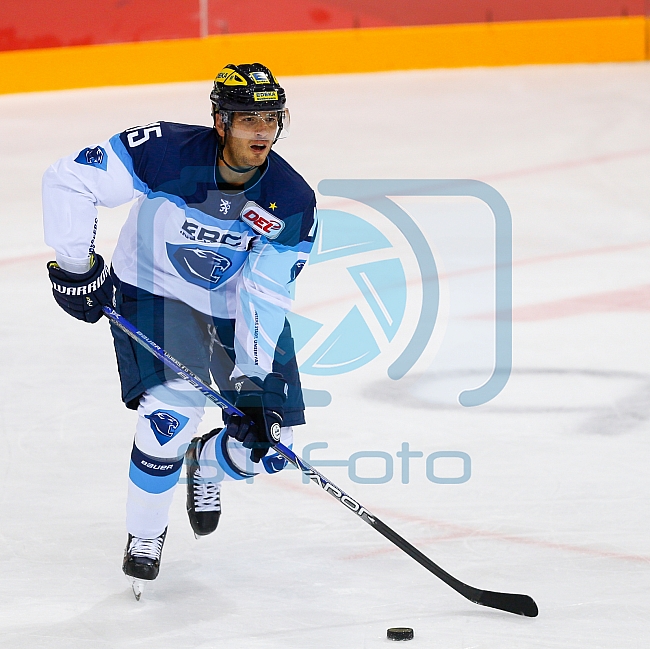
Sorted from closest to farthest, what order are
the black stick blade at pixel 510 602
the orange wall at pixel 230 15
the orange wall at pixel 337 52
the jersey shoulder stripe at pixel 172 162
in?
the black stick blade at pixel 510 602 < the jersey shoulder stripe at pixel 172 162 < the orange wall at pixel 230 15 < the orange wall at pixel 337 52

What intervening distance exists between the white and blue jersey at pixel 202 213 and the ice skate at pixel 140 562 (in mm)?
411

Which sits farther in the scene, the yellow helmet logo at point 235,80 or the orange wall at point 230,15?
the orange wall at point 230,15

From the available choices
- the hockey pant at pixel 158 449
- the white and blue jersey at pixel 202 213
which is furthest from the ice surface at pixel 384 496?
the white and blue jersey at pixel 202 213

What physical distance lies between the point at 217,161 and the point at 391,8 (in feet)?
20.9

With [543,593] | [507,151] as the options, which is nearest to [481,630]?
[543,593]

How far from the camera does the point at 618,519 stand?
291 centimetres

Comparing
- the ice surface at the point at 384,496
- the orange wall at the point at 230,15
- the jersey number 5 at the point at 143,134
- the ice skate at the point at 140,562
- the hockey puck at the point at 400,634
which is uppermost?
the jersey number 5 at the point at 143,134

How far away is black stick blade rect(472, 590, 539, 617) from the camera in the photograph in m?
2.50

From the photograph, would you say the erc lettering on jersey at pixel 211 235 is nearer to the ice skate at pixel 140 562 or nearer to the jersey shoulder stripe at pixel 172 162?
the jersey shoulder stripe at pixel 172 162

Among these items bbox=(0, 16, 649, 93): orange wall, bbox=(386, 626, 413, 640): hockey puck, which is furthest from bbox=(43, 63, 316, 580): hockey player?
bbox=(0, 16, 649, 93): orange wall

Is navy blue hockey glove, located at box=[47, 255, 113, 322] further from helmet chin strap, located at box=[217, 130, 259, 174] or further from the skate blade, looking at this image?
the skate blade

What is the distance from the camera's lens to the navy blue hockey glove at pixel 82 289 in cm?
252

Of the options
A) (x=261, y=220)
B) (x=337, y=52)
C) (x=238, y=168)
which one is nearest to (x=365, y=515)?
(x=261, y=220)

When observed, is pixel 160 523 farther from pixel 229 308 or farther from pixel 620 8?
pixel 620 8
